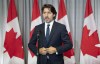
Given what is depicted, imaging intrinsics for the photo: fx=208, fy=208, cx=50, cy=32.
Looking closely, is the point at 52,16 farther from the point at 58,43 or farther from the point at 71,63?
the point at 71,63

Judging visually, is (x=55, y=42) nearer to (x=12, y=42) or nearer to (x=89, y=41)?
(x=89, y=41)

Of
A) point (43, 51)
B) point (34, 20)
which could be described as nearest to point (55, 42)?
point (43, 51)

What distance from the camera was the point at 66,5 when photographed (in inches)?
162

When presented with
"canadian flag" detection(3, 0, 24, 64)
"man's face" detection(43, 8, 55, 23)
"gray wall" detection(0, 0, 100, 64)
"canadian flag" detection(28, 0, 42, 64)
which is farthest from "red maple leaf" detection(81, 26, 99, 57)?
"man's face" detection(43, 8, 55, 23)

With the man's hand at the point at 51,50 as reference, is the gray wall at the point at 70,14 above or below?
above

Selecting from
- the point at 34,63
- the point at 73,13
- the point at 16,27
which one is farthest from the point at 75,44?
the point at 16,27

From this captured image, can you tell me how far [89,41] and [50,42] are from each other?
1.44 m

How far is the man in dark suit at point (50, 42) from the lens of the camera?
2594 mm

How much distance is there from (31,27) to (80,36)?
38.4 inches

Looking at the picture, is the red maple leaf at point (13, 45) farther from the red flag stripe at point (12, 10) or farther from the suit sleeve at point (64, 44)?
the suit sleeve at point (64, 44)

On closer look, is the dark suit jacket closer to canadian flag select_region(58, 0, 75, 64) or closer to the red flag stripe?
canadian flag select_region(58, 0, 75, 64)

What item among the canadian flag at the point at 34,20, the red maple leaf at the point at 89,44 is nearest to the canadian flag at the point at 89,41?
the red maple leaf at the point at 89,44

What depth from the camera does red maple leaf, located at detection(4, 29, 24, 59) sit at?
13.4ft

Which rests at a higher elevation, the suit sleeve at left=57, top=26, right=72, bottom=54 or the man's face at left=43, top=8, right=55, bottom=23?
the man's face at left=43, top=8, right=55, bottom=23
